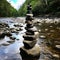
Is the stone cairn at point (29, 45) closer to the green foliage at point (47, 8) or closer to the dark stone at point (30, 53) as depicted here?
the dark stone at point (30, 53)

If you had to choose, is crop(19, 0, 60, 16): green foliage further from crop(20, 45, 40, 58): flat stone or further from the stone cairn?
crop(20, 45, 40, 58): flat stone

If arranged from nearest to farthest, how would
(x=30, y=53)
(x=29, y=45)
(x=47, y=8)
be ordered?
(x=30, y=53) < (x=29, y=45) < (x=47, y=8)

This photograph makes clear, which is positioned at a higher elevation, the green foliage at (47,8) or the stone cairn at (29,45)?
the stone cairn at (29,45)

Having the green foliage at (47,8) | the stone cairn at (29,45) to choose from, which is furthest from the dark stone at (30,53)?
the green foliage at (47,8)

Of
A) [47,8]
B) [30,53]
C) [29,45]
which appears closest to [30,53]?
[30,53]

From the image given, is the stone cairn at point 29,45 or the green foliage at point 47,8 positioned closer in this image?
the stone cairn at point 29,45

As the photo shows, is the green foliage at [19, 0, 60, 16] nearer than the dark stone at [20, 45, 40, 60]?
No

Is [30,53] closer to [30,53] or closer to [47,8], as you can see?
[30,53]

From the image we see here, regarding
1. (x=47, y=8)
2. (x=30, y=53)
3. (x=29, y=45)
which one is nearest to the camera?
(x=30, y=53)

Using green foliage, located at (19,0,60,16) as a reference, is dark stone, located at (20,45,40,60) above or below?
above

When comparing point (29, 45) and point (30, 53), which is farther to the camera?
point (29, 45)

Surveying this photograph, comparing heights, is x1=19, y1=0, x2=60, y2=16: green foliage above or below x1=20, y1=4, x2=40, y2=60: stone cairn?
below

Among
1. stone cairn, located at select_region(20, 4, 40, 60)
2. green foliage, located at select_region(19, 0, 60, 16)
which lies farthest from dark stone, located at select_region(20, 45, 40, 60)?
green foliage, located at select_region(19, 0, 60, 16)

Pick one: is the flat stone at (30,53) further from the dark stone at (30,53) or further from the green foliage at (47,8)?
the green foliage at (47,8)
